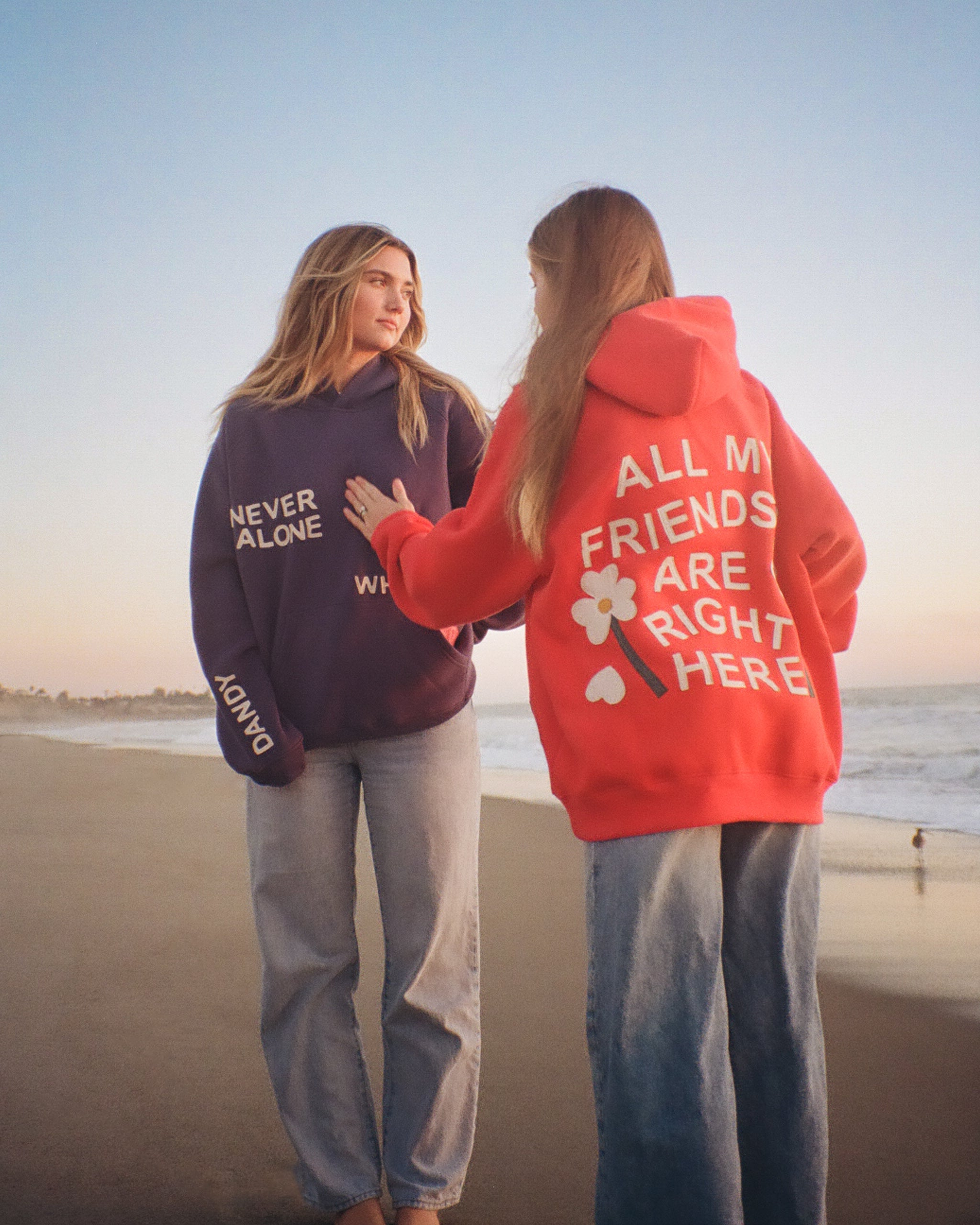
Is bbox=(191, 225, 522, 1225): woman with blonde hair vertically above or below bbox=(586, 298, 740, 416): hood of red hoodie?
below

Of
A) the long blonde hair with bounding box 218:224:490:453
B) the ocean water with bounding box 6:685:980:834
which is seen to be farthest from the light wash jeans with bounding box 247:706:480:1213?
the ocean water with bounding box 6:685:980:834

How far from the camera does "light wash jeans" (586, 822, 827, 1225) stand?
1248mm

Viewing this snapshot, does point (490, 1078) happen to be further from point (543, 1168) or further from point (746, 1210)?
point (746, 1210)

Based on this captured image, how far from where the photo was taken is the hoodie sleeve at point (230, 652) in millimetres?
1830

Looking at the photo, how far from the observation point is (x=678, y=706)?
1.31 metres

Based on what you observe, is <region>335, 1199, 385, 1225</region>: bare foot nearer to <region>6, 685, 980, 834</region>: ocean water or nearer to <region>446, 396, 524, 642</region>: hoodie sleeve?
<region>446, 396, 524, 642</region>: hoodie sleeve

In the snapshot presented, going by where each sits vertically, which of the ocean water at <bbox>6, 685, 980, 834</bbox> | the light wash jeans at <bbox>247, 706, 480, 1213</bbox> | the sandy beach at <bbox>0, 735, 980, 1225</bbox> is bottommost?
the ocean water at <bbox>6, 685, 980, 834</bbox>

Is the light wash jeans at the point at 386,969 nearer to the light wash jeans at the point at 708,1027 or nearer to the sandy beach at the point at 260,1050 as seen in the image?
the sandy beach at the point at 260,1050

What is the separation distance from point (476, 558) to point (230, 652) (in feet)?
2.24

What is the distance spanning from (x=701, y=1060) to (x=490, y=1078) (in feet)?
4.41

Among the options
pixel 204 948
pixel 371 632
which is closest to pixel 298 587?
pixel 371 632

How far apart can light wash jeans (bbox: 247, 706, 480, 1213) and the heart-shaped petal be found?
22.8 inches

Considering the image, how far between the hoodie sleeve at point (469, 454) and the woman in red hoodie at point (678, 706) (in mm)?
592

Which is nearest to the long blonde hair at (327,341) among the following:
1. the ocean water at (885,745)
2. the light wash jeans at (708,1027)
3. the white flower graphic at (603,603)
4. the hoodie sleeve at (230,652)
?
the hoodie sleeve at (230,652)
